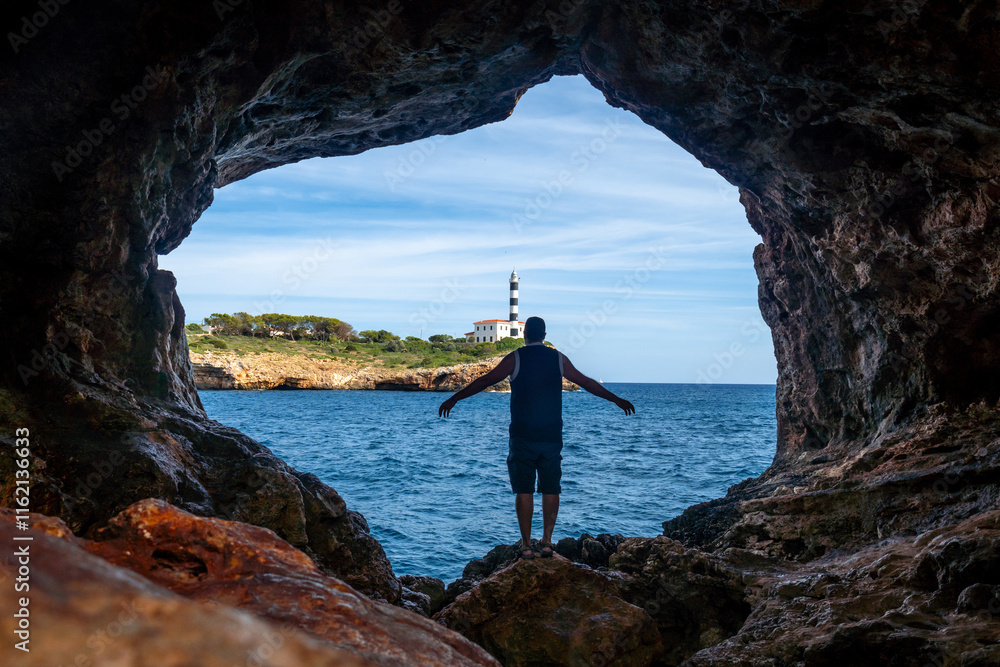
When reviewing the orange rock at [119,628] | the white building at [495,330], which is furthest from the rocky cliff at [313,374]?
the orange rock at [119,628]

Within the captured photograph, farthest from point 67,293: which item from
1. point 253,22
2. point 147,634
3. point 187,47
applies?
point 147,634

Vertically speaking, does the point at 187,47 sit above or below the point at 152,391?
above

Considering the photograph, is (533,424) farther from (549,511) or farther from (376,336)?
(376,336)

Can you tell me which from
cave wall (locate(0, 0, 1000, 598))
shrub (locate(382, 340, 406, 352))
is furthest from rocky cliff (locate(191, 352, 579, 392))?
cave wall (locate(0, 0, 1000, 598))

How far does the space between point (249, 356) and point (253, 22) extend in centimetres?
8105

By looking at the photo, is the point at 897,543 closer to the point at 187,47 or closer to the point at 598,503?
the point at 187,47

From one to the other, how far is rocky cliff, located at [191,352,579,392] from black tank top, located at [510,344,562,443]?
72008 mm

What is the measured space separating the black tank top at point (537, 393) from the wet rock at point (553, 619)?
127 cm

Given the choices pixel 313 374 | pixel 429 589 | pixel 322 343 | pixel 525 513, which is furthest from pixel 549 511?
pixel 322 343

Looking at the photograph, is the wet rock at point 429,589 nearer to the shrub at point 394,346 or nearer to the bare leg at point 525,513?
the bare leg at point 525,513

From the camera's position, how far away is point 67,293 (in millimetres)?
6027

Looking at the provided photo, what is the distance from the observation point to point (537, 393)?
6309mm

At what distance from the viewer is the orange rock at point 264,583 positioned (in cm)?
238

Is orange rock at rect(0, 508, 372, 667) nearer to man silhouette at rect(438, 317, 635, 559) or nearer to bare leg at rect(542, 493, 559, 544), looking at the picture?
man silhouette at rect(438, 317, 635, 559)
